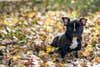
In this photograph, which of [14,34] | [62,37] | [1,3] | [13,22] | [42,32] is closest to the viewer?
[62,37]

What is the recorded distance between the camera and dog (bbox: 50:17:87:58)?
905 cm

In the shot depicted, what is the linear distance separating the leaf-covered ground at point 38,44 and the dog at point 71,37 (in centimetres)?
24

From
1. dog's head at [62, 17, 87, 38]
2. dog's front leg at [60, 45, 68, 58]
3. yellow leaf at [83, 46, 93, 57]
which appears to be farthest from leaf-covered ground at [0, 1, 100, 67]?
dog's head at [62, 17, 87, 38]

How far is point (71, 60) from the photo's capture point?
941 centimetres

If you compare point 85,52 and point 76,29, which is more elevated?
point 76,29

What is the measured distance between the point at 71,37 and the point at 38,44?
4.20ft

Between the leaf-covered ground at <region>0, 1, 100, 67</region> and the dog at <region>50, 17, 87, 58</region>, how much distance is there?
24 centimetres

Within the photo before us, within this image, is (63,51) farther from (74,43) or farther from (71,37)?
(71,37)

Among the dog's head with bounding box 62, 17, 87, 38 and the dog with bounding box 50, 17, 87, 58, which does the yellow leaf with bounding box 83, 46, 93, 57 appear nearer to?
the dog with bounding box 50, 17, 87, 58

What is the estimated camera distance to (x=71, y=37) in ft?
30.0

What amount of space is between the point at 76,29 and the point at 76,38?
0.27 m

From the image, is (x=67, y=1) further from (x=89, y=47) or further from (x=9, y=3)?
(x=89, y=47)

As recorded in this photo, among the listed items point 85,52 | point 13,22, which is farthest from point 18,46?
point 13,22

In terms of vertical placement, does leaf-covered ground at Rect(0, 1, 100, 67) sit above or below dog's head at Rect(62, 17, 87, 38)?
below
